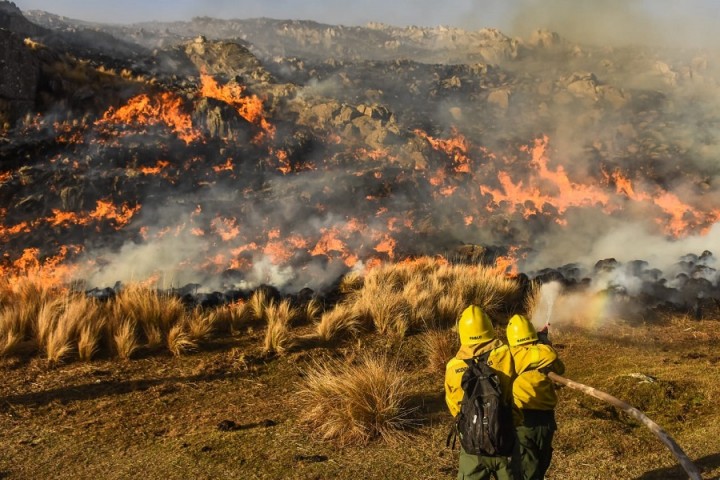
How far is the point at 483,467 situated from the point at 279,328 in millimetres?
5253

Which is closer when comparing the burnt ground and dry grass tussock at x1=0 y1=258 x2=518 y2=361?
the burnt ground

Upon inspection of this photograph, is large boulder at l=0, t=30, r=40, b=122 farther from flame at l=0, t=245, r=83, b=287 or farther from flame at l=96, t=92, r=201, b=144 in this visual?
flame at l=0, t=245, r=83, b=287

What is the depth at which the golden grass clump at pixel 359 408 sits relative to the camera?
5273 mm

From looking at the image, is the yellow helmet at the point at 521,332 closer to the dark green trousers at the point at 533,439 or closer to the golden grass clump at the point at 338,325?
the dark green trousers at the point at 533,439

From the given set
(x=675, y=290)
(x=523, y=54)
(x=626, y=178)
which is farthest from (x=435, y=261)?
(x=523, y=54)

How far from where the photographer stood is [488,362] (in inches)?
128

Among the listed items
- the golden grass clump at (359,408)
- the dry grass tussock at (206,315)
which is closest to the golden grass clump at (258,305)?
the dry grass tussock at (206,315)

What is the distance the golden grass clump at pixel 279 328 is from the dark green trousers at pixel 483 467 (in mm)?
4913

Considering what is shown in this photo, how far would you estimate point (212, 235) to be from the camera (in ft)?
47.7

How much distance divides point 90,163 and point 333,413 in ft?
46.0

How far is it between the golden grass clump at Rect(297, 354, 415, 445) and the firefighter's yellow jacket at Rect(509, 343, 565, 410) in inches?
84.2

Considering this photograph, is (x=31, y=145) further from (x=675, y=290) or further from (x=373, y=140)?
(x=675, y=290)

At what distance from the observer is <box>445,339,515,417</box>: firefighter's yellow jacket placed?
323cm

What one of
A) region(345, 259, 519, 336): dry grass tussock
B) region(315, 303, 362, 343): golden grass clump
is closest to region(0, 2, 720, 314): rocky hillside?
region(345, 259, 519, 336): dry grass tussock
